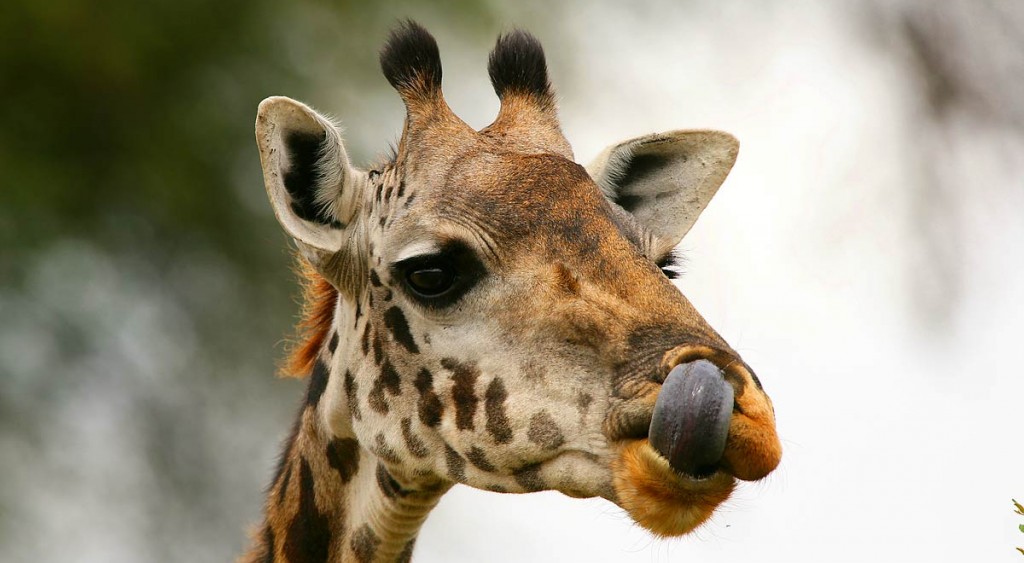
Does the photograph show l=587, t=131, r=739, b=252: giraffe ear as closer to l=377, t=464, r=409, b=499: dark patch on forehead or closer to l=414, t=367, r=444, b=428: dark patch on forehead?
l=414, t=367, r=444, b=428: dark patch on forehead

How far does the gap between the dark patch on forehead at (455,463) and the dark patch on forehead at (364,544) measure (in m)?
0.89

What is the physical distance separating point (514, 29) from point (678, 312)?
2932mm

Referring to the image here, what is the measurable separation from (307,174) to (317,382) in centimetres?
127

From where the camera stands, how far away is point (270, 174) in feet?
22.4

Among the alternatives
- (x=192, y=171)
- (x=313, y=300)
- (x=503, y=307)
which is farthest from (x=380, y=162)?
(x=192, y=171)

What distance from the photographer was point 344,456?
288 inches

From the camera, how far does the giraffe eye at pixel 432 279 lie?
21.4 ft

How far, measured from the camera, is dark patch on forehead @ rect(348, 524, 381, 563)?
7.14 meters

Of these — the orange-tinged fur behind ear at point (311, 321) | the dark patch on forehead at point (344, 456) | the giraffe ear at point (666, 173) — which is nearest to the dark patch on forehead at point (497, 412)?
the dark patch on forehead at point (344, 456)

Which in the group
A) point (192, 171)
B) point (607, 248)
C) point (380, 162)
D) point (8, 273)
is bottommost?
point (607, 248)

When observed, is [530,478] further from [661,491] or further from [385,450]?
[385,450]

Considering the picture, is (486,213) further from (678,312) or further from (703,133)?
(703,133)

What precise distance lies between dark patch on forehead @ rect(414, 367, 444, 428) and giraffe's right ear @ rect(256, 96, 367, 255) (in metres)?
0.93

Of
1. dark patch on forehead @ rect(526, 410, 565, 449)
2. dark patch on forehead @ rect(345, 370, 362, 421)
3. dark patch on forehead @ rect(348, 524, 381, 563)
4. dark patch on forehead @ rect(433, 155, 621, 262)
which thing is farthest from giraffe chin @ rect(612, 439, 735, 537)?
dark patch on forehead @ rect(348, 524, 381, 563)
